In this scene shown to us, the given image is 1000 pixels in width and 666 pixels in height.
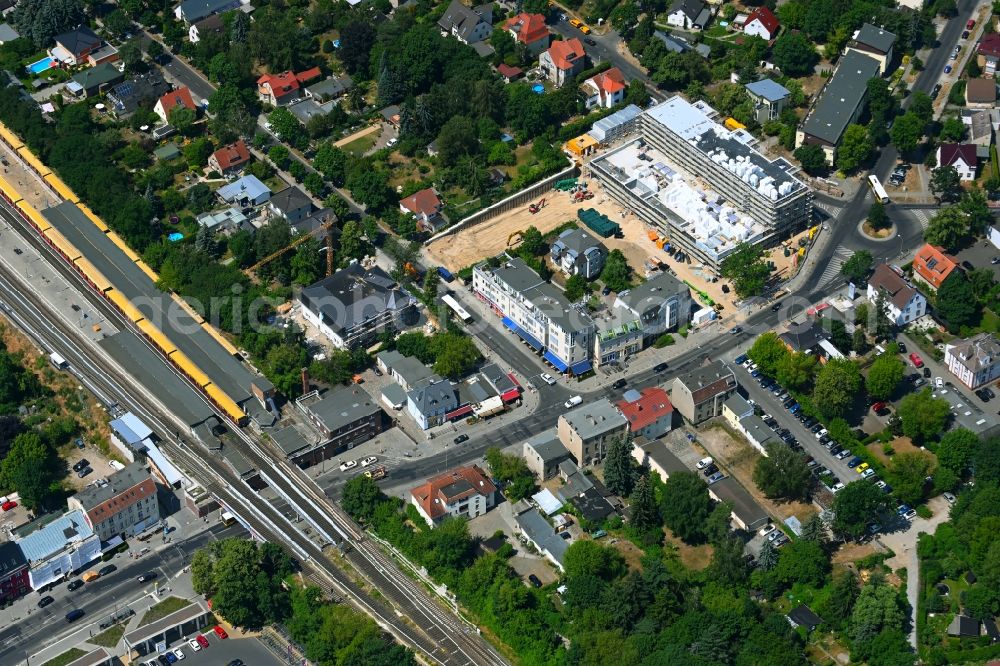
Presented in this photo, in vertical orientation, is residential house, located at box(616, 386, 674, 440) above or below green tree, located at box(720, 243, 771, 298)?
below

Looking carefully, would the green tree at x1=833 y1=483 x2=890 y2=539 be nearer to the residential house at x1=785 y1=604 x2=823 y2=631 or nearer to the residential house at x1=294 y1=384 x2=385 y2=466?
the residential house at x1=785 y1=604 x2=823 y2=631

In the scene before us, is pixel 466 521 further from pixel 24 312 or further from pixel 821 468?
pixel 24 312

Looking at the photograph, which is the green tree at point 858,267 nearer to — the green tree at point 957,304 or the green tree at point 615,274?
the green tree at point 957,304

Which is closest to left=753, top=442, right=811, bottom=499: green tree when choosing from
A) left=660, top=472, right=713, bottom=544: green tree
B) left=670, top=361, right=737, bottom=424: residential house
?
left=660, top=472, right=713, bottom=544: green tree

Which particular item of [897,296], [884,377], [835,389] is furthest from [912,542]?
[897,296]

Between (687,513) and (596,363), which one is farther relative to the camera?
(596,363)

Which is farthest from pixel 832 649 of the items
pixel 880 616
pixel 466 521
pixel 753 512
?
pixel 466 521
